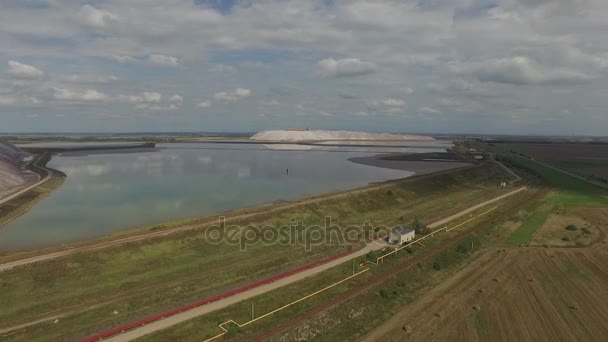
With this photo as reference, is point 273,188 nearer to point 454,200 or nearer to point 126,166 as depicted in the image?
point 454,200

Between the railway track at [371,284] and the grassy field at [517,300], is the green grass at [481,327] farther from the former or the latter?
the railway track at [371,284]

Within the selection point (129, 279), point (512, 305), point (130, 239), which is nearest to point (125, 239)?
point (130, 239)

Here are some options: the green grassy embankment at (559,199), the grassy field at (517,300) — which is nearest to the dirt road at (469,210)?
the green grassy embankment at (559,199)

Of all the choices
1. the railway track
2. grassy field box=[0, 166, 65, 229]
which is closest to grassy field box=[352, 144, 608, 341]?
the railway track

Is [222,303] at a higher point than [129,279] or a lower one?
higher

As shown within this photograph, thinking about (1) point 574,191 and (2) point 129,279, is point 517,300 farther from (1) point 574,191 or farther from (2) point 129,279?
(1) point 574,191

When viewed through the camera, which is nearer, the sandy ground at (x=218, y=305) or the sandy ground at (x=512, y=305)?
the sandy ground at (x=218, y=305)
